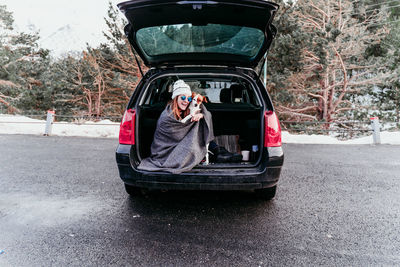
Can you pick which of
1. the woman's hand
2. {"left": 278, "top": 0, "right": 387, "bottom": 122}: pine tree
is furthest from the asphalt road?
{"left": 278, "top": 0, "right": 387, "bottom": 122}: pine tree

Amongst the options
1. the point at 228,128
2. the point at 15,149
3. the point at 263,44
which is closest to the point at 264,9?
the point at 263,44

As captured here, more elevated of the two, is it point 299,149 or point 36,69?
point 36,69

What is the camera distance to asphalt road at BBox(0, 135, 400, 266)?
2121mm

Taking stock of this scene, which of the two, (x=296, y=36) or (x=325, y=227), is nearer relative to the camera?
(x=325, y=227)

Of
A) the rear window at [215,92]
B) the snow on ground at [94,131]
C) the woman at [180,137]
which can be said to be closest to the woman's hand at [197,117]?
the woman at [180,137]

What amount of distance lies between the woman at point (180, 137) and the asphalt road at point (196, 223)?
591 mm

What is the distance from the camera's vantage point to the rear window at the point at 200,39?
3.07 m

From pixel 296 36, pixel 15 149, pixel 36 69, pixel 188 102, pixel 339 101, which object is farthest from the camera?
pixel 36 69

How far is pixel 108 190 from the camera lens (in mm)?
3750

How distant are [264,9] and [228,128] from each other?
1617 millimetres

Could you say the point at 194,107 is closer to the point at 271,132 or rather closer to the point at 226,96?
the point at 271,132

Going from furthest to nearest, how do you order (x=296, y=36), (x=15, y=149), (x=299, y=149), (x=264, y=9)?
1. (x=296, y=36)
2. (x=299, y=149)
3. (x=15, y=149)
4. (x=264, y=9)

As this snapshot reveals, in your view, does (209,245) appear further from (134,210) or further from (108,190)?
(108,190)

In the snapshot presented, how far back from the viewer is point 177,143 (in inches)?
116
